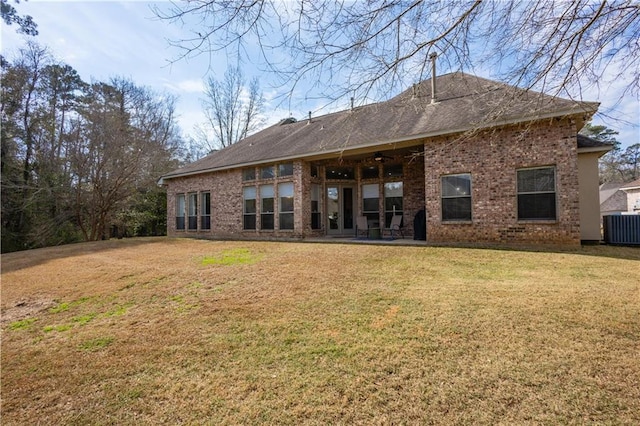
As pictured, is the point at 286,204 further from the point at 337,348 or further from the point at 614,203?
the point at 614,203

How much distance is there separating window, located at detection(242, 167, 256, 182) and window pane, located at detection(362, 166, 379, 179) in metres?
4.93

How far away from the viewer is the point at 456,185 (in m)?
9.41

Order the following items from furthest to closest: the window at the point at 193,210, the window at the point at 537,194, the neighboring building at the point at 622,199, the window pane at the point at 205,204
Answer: the neighboring building at the point at 622,199
the window at the point at 193,210
the window pane at the point at 205,204
the window at the point at 537,194

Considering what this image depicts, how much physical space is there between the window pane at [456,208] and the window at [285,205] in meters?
5.97

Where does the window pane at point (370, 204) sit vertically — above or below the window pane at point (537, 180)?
below

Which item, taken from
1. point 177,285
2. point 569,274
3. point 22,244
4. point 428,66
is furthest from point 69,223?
point 569,274

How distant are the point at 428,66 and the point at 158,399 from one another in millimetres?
4500

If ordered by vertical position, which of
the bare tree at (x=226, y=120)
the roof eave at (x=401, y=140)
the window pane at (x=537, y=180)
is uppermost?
the bare tree at (x=226, y=120)

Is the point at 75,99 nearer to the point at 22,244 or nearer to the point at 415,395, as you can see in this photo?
the point at 22,244

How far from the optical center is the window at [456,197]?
923 cm

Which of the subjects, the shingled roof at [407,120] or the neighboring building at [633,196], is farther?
the neighboring building at [633,196]

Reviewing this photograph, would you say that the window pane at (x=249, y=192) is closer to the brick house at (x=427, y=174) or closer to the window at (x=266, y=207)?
the brick house at (x=427, y=174)

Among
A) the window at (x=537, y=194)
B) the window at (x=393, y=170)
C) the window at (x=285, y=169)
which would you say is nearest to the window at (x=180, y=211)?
the window at (x=285, y=169)

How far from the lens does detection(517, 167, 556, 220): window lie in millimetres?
8148
